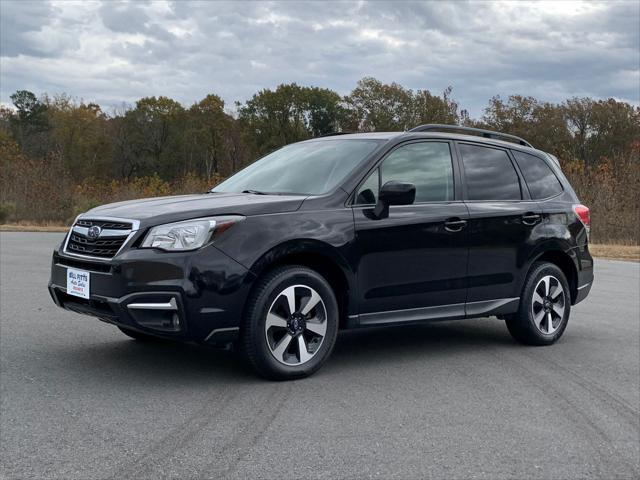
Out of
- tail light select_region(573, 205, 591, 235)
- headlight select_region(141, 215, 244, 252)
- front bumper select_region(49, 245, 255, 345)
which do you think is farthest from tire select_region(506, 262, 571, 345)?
headlight select_region(141, 215, 244, 252)

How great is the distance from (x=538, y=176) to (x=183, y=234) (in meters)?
3.86

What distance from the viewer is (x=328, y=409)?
4785 millimetres

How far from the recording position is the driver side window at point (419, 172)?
5.91 meters

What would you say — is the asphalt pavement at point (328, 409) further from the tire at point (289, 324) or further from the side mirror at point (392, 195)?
the side mirror at point (392, 195)

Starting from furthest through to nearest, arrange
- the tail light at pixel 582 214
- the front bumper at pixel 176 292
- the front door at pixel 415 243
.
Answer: the tail light at pixel 582 214 < the front door at pixel 415 243 < the front bumper at pixel 176 292

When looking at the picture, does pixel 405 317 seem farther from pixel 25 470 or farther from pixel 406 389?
pixel 25 470

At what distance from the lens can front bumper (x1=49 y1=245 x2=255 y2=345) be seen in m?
4.91

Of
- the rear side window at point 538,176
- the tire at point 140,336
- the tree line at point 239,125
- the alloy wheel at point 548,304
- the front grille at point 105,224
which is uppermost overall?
the tree line at point 239,125

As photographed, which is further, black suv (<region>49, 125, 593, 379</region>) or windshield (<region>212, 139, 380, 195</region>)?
windshield (<region>212, 139, 380, 195</region>)

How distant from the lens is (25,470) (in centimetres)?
360

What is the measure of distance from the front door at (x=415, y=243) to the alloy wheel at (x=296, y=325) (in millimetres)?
408

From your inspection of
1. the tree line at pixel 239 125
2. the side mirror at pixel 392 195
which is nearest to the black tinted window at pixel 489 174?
the side mirror at pixel 392 195

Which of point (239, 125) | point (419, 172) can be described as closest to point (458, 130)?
point (419, 172)

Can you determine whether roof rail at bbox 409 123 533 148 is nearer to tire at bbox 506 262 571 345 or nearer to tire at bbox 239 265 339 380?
tire at bbox 506 262 571 345
